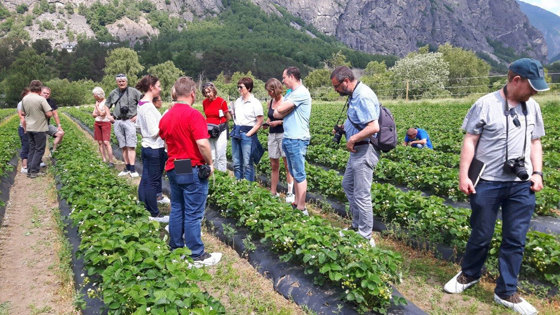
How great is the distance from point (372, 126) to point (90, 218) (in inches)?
137

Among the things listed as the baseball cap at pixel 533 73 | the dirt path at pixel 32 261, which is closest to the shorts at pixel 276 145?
the dirt path at pixel 32 261

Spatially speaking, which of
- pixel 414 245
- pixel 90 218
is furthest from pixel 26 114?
pixel 414 245

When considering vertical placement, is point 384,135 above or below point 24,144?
above

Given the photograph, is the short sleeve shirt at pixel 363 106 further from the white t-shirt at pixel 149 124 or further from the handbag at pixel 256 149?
the white t-shirt at pixel 149 124

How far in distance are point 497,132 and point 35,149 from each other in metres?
9.42

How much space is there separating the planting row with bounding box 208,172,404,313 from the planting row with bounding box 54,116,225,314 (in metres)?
1.05

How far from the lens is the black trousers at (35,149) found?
8.45m

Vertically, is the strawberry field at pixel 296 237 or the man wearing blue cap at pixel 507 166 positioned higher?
the man wearing blue cap at pixel 507 166

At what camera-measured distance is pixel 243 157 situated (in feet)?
21.2

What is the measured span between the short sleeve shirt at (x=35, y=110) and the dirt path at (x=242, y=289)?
6.19 m

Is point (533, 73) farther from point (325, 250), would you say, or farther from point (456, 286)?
point (325, 250)

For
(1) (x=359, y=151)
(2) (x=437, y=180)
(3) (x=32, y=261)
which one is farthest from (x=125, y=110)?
(2) (x=437, y=180)

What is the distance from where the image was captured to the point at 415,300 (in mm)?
3613

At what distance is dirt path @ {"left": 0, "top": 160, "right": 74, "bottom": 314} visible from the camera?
3699mm
